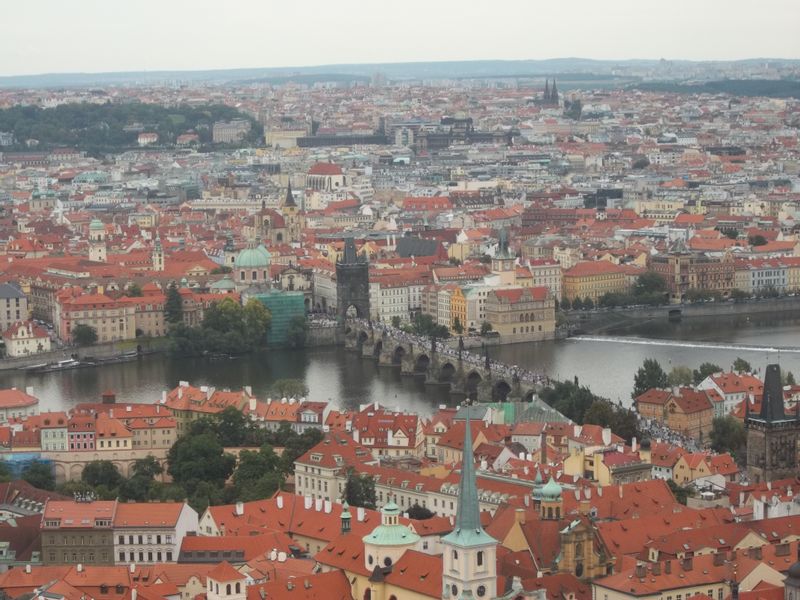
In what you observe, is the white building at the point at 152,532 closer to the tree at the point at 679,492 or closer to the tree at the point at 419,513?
the tree at the point at 419,513

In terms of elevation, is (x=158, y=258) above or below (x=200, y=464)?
below

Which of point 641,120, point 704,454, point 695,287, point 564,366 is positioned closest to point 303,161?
point 641,120

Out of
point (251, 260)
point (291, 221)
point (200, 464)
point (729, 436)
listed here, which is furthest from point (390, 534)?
point (291, 221)

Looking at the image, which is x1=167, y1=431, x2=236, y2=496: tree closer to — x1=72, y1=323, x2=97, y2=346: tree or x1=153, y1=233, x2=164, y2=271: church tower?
x1=72, y1=323, x2=97, y2=346: tree

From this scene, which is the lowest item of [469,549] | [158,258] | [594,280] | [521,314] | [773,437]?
[594,280]

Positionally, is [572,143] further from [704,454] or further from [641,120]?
[704,454]

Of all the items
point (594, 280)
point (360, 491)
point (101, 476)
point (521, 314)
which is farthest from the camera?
point (594, 280)

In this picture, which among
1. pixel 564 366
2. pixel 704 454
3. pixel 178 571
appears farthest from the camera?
pixel 564 366

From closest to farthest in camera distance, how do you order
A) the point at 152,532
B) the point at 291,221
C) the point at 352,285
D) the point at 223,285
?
the point at 152,532, the point at 352,285, the point at 223,285, the point at 291,221

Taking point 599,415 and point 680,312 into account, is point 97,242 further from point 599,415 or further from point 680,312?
point 599,415
